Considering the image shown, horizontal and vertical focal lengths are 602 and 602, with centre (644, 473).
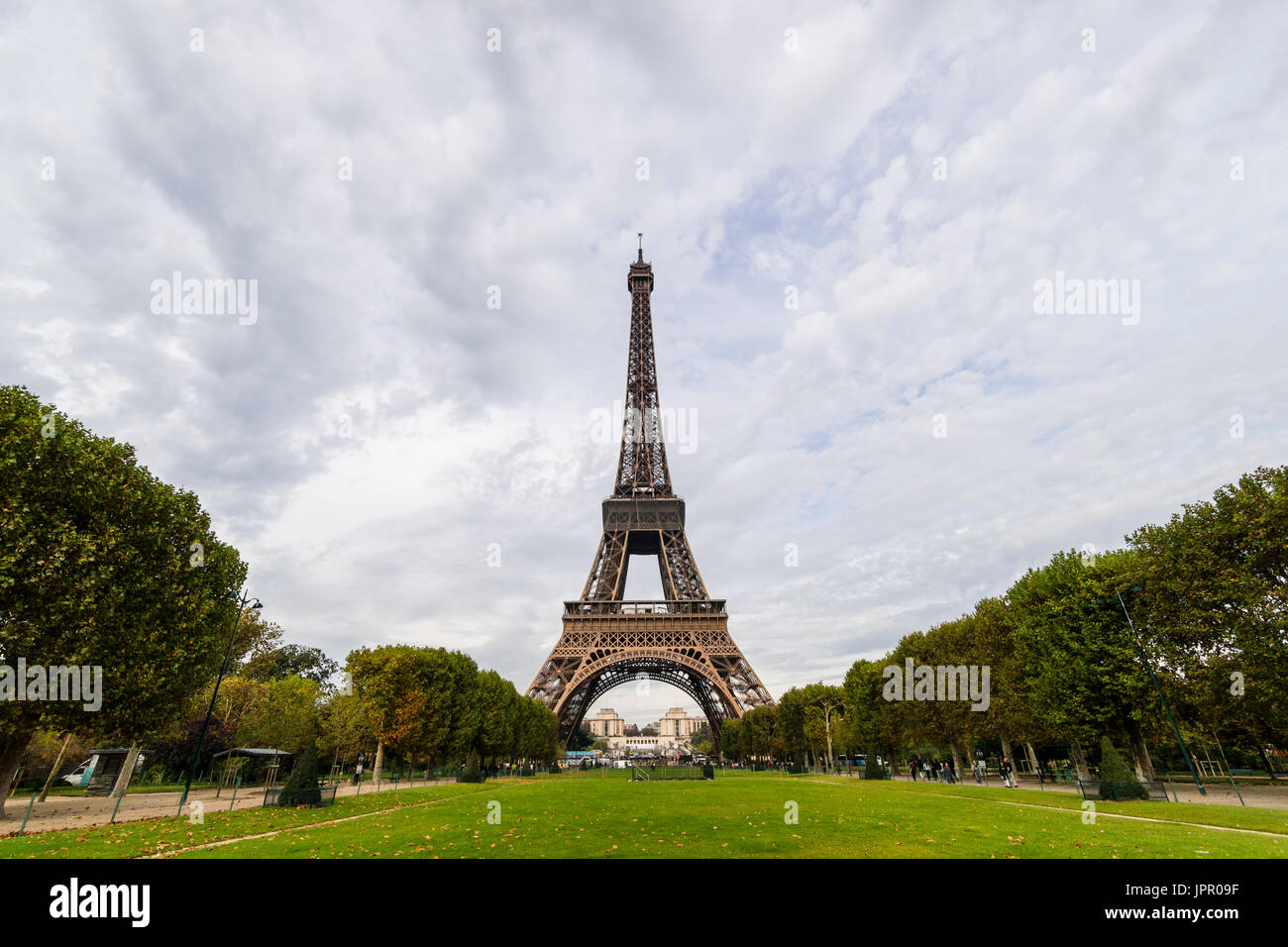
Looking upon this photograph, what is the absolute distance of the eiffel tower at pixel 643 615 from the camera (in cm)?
6819

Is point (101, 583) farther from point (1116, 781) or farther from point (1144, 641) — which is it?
point (1144, 641)

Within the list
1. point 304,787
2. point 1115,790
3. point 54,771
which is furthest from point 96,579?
point 1115,790

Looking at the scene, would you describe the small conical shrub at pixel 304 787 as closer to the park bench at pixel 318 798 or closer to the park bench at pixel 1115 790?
the park bench at pixel 318 798

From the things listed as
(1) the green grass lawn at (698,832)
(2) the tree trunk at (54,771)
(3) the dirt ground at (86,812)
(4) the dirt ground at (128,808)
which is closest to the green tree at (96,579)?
(3) the dirt ground at (86,812)

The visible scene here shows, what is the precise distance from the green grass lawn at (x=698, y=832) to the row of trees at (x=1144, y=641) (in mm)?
7408

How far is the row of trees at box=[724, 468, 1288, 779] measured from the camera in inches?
1032

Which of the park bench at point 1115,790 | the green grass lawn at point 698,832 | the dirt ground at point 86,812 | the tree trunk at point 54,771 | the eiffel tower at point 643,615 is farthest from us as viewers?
the eiffel tower at point 643,615

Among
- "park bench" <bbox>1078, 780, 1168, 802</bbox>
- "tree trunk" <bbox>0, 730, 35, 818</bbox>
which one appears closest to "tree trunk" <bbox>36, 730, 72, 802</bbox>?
"tree trunk" <bbox>0, 730, 35, 818</bbox>

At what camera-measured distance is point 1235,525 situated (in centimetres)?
2688

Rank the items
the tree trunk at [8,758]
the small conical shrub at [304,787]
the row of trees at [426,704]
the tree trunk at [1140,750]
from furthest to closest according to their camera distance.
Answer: the row of trees at [426,704] → the tree trunk at [1140,750] → the small conical shrub at [304,787] → the tree trunk at [8,758]

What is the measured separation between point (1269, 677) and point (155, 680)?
4503 centimetres

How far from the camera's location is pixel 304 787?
88.0 ft
